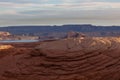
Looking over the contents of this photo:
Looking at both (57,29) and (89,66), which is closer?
(89,66)

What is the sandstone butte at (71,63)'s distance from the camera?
16.6 metres

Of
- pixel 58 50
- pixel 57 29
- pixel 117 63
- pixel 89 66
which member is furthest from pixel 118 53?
pixel 57 29

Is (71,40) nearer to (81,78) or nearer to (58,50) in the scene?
(58,50)

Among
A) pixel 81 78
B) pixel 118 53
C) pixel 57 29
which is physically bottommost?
pixel 57 29

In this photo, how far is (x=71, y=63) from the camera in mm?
16672

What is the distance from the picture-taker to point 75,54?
1670 cm

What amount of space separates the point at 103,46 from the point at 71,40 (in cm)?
162

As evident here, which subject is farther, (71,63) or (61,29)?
(61,29)

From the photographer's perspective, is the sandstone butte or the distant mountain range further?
the distant mountain range

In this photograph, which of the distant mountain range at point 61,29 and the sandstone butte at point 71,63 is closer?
the sandstone butte at point 71,63

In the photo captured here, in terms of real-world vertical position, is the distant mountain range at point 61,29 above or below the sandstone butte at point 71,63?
below

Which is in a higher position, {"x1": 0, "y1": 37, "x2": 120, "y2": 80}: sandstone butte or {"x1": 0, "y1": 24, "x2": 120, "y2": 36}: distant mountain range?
{"x1": 0, "y1": 37, "x2": 120, "y2": 80}: sandstone butte

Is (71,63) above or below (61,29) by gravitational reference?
above

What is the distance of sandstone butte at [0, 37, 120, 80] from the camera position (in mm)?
16625
